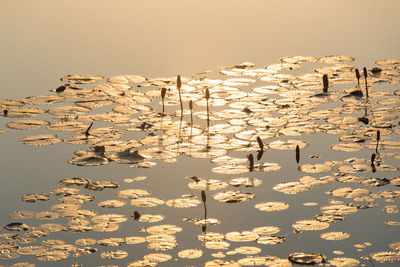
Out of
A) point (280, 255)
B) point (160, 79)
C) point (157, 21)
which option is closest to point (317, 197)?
point (280, 255)

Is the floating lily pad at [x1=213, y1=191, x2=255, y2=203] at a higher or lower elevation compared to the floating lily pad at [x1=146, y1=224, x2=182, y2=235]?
higher

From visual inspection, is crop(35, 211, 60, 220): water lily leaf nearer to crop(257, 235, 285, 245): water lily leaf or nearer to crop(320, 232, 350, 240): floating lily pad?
crop(257, 235, 285, 245): water lily leaf

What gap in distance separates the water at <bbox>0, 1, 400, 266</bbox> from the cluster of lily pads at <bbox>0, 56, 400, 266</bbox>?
0.32 feet

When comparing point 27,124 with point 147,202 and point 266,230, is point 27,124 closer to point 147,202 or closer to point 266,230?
point 147,202

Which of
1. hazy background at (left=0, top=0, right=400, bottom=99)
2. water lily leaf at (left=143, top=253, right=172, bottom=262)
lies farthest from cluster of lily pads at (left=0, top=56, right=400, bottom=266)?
hazy background at (left=0, top=0, right=400, bottom=99)

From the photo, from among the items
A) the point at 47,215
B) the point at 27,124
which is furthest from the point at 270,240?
the point at 27,124

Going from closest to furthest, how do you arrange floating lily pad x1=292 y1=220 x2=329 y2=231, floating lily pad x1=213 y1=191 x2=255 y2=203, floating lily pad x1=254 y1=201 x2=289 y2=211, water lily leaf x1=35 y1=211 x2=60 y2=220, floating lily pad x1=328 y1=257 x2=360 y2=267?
1. floating lily pad x1=328 y1=257 x2=360 y2=267
2. floating lily pad x1=292 y1=220 x2=329 y2=231
3. water lily leaf x1=35 y1=211 x2=60 y2=220
4. floating lily pad x1=254 y1=201 x2=289 y2=211
5. floating lily pad x1=213 y1=191 x2=255 y2=203

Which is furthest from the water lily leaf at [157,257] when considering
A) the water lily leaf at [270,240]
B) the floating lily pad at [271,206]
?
the floating lily pad at [271,206]

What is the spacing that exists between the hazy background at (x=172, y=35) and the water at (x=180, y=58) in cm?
2

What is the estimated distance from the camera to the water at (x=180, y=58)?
7461 mm

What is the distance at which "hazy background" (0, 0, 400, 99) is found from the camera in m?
12.2

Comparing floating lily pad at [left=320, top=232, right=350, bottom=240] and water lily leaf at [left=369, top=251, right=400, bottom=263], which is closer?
water lily leaf at [left=369, top=251, right=400, bottom=263]

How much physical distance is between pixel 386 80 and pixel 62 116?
4550mm

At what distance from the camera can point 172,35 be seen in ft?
44.5
